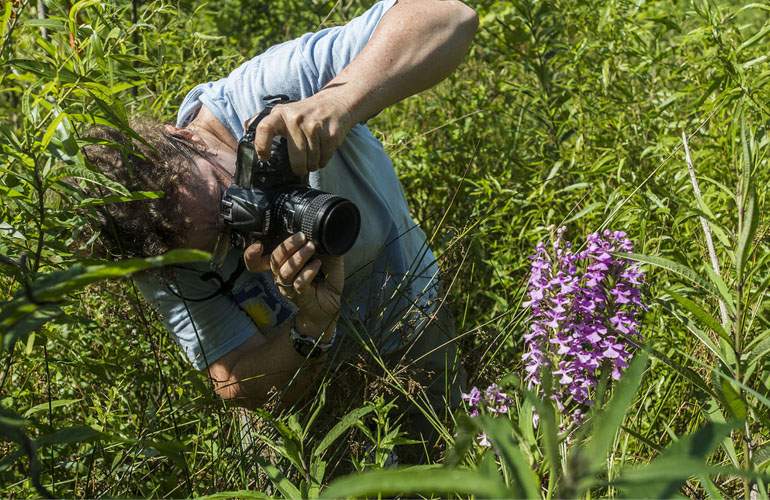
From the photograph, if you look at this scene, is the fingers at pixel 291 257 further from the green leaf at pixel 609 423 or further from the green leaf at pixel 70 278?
the green leaf at pixel 609 423

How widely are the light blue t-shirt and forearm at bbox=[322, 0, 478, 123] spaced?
10cm

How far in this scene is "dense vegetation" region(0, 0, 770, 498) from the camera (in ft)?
3.66

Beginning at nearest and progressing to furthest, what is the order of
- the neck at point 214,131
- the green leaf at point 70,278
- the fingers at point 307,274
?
the green leaf at point 70,278 < the fingers at point 307,274 < the neck at point 214,131

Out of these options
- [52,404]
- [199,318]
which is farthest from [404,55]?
[52,404]

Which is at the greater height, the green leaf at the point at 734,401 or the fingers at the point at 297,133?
the fingers at the point at 297,133

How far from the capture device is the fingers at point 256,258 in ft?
6.13

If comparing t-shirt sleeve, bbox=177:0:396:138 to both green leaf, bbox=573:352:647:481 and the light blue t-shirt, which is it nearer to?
the light blue t-shirt

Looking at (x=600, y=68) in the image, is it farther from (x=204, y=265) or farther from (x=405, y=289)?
(x=204, y=265)

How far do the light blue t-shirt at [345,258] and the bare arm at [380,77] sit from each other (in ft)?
0.38

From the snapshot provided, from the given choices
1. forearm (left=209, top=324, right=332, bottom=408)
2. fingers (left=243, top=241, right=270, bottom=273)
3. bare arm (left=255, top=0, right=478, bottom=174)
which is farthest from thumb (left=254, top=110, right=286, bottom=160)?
forearm (left=209, top=324, right=332, bottom=408)

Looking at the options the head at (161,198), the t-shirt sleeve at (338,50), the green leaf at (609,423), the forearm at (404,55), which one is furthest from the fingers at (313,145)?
the green leaf at (609,423)

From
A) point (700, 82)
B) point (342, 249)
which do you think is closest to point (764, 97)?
point (700, 82)

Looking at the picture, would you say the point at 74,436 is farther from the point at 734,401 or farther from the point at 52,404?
the point at 734,401

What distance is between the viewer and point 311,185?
2.10m
